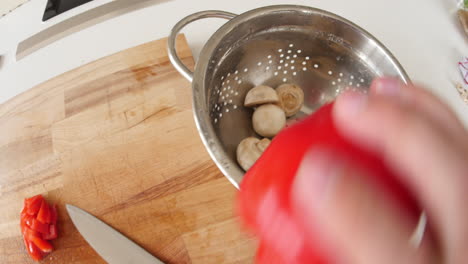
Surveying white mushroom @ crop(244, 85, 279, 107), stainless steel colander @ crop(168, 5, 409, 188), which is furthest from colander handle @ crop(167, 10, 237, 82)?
white mushroom @ crop(244, 85, 279, 107)

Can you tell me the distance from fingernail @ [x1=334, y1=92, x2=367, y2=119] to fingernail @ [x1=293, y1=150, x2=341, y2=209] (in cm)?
4

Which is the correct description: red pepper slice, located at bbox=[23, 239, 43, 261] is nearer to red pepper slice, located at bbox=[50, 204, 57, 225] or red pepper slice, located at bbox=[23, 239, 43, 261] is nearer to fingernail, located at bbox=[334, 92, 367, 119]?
red pepper slice, located at bbox=[50, 204, 57, 225]

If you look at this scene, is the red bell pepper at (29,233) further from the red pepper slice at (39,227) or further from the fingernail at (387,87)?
the fingernail at (387,87)

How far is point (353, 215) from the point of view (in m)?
0.20

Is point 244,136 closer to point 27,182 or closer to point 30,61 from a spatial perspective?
point 27,182

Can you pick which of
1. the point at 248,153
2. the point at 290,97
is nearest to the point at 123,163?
the point at 248,153

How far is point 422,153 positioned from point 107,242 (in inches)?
23.1

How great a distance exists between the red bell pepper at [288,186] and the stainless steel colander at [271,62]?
0.17 m

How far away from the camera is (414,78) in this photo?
79 cm

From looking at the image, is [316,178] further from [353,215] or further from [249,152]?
[249,152]

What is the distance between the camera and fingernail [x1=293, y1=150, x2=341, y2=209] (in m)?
0.21

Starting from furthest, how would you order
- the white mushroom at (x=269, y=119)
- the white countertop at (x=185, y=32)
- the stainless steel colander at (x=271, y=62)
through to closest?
the white countertop at (x=185, y=32), the white mushroom at (x=269, y=119), the stainless steel colander at (x=271, y=62)

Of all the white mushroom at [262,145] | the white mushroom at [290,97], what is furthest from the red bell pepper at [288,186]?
the white mushroom at [290,97]

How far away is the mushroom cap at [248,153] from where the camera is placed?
0.59 meters
